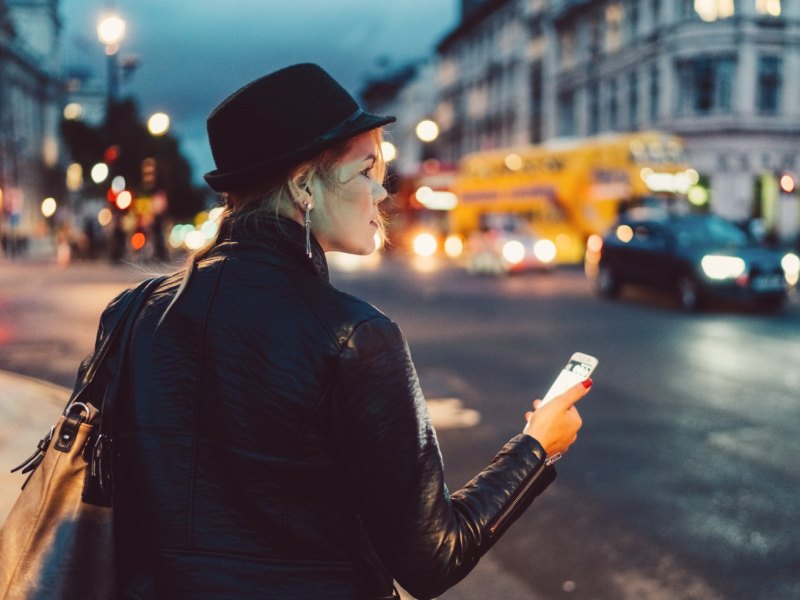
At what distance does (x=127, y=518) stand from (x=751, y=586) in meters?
3.18

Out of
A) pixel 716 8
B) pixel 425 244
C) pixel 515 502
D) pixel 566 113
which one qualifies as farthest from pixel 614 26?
pixel 515 502

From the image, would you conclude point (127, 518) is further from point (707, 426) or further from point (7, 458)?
point (707, 426)

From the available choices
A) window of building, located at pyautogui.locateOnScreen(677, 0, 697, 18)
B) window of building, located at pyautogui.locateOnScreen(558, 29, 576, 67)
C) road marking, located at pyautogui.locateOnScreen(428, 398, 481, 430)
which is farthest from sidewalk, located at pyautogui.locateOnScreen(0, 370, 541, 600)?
window of building, located at pyautogui.locateOnScreen(558, 29, 576, 67)

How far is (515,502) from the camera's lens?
1.70 m

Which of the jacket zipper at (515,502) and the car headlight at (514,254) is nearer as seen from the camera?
the jacket zipper at (515,502)

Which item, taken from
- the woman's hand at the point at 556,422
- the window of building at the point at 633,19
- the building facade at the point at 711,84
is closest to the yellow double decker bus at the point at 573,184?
the building facade at the point at 711,84

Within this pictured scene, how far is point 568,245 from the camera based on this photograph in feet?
105

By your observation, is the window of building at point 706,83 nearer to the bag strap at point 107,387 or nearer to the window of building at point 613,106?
the window of building at point 613,106

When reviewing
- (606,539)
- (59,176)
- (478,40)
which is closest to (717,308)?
(606,539)

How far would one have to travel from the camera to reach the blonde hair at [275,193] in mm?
1582

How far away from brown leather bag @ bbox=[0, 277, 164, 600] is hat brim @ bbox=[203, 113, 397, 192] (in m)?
0.36

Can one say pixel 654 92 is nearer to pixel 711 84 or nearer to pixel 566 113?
pixel 711 84

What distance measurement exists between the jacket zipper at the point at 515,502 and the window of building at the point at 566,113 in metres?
51.4

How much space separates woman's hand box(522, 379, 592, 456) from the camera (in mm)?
1790
